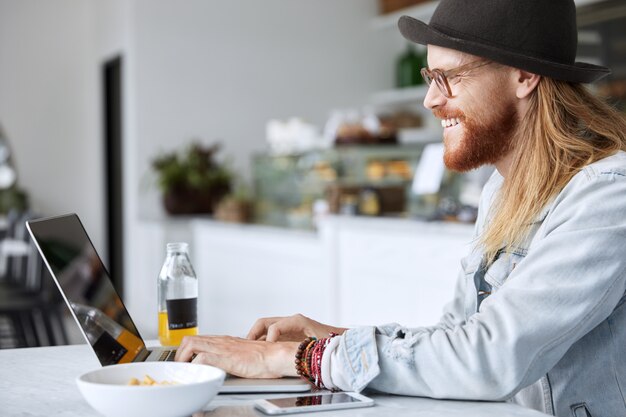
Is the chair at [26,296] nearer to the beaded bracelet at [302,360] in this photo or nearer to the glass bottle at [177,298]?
the glass bottle at [177,298]

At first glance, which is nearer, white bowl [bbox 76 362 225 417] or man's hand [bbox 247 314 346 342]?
white bowl [bbox 76 362 225 417]

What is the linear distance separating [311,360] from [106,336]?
38 cm

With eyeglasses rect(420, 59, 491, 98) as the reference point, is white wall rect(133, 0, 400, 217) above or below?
above

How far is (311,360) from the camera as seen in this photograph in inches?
51.9

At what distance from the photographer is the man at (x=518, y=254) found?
123 centimetres

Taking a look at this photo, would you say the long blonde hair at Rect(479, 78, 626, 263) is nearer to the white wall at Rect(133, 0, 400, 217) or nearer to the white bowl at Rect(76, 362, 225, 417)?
the white bowl at Rect(76, 362, 225, 417)

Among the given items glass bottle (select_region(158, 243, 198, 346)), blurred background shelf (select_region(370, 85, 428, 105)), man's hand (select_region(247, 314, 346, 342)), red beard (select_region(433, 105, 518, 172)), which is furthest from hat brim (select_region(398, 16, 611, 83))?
blurred background shelf (select_region(370, 85, 428, 105))

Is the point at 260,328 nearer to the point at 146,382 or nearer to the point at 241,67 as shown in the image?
the point at 146,382

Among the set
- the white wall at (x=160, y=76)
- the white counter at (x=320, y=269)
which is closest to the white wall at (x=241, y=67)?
the white wall at (x=160, y=76)

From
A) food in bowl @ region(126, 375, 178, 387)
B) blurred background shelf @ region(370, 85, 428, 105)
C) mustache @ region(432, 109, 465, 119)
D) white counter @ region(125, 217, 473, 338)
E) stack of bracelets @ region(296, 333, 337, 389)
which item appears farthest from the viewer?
blurred background shelf @ region(370, 85, 428, 105)

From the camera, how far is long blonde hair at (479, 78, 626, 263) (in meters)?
1.41

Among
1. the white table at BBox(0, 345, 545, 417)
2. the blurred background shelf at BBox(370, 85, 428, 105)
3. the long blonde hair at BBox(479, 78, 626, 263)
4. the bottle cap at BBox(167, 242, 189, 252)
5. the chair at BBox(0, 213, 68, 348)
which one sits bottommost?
the chair at BBox(0, 213, 68, 348)

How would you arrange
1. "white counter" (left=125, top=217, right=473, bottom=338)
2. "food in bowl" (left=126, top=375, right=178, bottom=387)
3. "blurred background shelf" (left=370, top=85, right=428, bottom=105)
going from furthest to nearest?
"blurred background shelf" (left=370, top=85, right=428, bottom=105) → "white counter" (left=125, top=217, right=473, bottom=338) → "food in bowl" (left=126, top=375, right=178, bottom=387)

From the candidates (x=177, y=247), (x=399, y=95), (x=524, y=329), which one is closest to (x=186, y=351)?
(x=177, y=247)
